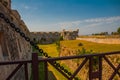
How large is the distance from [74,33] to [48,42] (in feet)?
34.4

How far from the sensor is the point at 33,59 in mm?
3986

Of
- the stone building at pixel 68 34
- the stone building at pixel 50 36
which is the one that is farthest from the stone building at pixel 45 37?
the stone building at pixel 68 34

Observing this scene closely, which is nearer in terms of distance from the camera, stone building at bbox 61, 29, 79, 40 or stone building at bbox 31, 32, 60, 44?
stone building at bbox 31, 32, 60, 44

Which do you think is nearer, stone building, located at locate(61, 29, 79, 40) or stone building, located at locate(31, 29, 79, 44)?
stone building, located at locate(31, 29, 79, 44)

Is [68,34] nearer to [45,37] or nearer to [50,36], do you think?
[50,36]

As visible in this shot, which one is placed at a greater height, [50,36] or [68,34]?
[68,34]

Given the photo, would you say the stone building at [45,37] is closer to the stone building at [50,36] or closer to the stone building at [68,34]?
the stone building at [50,36]

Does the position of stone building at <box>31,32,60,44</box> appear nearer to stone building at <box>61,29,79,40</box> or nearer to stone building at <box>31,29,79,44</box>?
stone building at <box>31,29,79,44</box>

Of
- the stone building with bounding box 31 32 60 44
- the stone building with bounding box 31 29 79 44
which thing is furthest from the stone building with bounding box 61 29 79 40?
the stone building with bounding box 31 32 60 44

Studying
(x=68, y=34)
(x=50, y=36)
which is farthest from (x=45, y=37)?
(x=68, y=34)

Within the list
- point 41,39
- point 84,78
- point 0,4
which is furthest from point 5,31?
point 41,39

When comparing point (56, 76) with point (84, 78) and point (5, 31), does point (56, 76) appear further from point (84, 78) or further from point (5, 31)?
point (5, 31)

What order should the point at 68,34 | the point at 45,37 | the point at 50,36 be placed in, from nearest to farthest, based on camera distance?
the point at 68,34 → the point at 45,37 → the point at 50,36

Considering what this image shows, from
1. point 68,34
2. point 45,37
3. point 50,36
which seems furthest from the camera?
point 50,36
